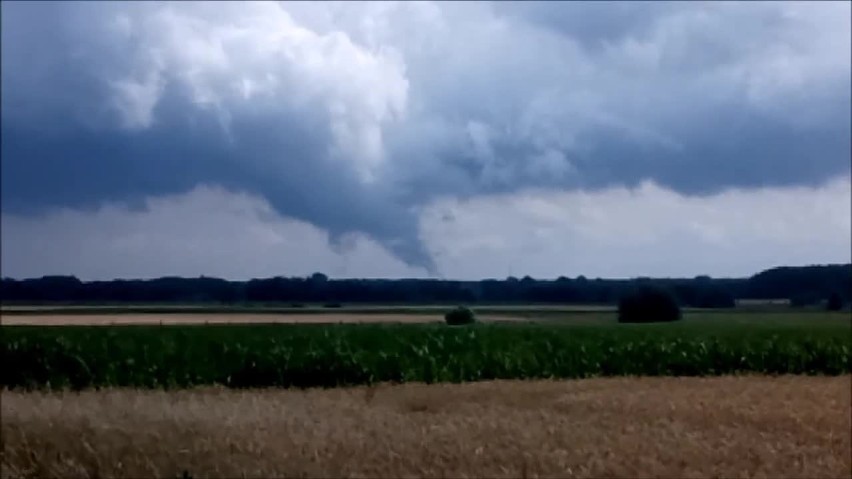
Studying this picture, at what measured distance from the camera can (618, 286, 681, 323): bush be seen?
26.3 metres

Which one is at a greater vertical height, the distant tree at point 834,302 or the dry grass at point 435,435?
the distant tree at point 834,302

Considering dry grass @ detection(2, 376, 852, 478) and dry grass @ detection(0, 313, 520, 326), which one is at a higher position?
dry grass @ detection(0, 313, 520, 326)

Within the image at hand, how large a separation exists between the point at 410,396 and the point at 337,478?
326 inches

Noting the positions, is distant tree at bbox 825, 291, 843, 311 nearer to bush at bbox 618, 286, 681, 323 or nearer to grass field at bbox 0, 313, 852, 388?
grass field at bbox 0, 313, 852, 388

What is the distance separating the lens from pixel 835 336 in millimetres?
26312

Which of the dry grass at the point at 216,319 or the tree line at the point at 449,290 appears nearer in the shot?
the tree line at the point at 449,290

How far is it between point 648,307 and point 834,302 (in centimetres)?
1029

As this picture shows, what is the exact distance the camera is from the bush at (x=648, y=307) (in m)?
26.3

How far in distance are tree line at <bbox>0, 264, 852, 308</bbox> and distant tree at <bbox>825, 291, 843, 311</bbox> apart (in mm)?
80

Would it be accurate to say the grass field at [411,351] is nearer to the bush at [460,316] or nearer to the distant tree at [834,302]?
the bush at [460,316]

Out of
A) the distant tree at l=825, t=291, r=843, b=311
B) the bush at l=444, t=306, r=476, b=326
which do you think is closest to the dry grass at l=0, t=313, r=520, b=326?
the bush at l=444, t=306, r=476, b=326

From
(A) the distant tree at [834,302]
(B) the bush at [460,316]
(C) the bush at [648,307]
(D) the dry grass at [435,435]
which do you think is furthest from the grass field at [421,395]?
(A) the distant tree at [834,302]

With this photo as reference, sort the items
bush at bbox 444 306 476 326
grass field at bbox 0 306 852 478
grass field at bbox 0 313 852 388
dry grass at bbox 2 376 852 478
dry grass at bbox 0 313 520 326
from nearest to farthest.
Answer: dry grass at bbox 2 376 852 478 < grass field at bbox 0 306 852 478 < dry grass at bbox 0 313 520 326 < grass field at bbox 0 313 852 388 < bush at bbox 444 306 476 326

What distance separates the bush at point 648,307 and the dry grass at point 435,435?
8.95m
